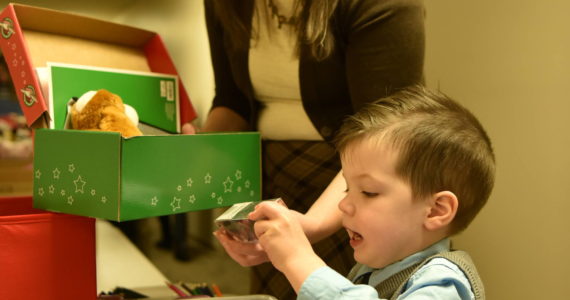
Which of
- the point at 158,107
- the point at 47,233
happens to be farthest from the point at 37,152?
the point at 158,107

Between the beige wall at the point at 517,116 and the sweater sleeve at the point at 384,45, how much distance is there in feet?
0.89

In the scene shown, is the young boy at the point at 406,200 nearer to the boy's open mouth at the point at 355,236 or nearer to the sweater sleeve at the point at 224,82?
the boy's open mouth at the point at 355,236

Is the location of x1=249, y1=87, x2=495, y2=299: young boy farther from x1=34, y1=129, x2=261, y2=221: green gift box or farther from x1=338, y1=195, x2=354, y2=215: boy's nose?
x1=34, y1=129, x2=261, y2=221: green gift box

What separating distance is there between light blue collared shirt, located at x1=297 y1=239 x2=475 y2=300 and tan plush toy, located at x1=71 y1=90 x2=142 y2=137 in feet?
1.30

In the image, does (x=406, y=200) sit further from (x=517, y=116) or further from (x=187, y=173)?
(x=517, y=116)

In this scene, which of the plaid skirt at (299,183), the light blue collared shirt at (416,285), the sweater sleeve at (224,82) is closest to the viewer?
the light blue collared shirt at (416,285)

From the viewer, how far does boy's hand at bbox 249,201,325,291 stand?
615mm

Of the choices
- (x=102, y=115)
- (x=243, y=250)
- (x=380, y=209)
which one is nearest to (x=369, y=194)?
(x=380, y=209)

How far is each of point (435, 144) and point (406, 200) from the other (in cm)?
7

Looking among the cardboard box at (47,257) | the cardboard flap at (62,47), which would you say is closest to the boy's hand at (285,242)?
the cardboard box at (47,257)

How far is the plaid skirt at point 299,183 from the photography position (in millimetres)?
922

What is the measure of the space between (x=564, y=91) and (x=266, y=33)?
0.50m

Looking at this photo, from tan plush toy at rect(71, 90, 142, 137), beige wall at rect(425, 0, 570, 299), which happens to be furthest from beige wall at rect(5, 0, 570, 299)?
tan plush toy at rect(71, 90, 142, 137)

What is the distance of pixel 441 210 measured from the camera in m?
0.65
